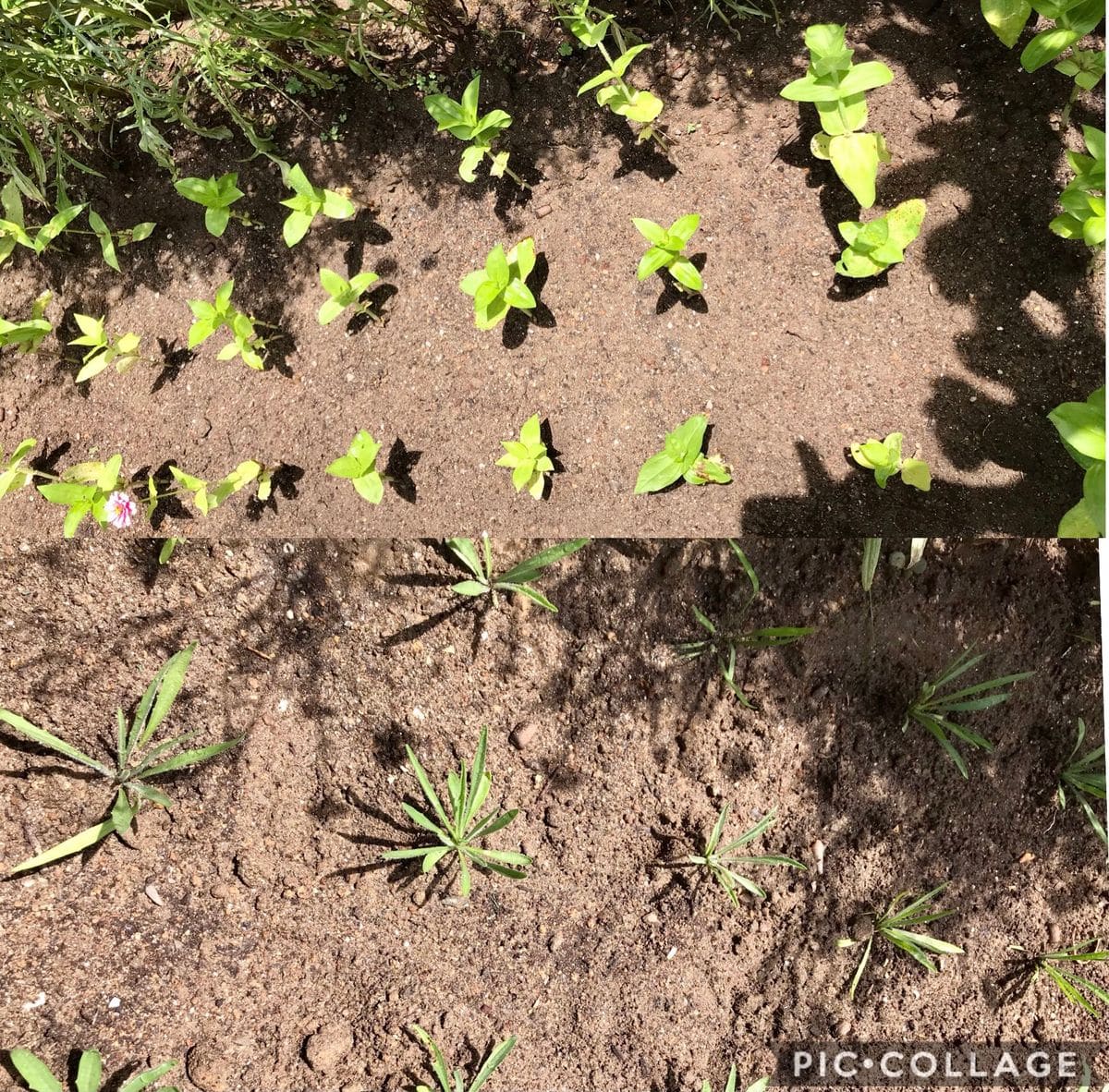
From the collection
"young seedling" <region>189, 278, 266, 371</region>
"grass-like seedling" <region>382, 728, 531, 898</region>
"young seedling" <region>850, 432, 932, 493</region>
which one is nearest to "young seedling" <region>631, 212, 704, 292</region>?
"young seedling" <region>850, 432, 932, 493</region>

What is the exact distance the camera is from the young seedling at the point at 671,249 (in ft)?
5.35

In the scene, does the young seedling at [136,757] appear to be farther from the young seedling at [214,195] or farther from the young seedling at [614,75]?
the young seedling at [614,75]

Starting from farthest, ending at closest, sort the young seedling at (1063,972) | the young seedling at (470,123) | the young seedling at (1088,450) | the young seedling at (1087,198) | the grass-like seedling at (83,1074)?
the young seedling at (1063,972), the young seedling at (470,123), the grass-like seedling at (83,1074), the young seedling at (1087,198), the young seedling at (1088,450)

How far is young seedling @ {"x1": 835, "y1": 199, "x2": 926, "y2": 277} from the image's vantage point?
1603 millimetres

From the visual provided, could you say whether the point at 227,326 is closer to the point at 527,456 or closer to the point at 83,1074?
the point at 527,456

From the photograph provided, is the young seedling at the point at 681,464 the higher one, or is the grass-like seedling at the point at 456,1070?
the young seedling at the point at 681,464

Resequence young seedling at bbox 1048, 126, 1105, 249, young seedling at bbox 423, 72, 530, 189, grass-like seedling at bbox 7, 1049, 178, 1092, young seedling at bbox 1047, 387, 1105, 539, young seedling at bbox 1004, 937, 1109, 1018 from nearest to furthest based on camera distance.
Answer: young seedling at bbox 1047, 387, 1105, 539
young seedling at bbox 1048, 126, 1105, 249
grass-like seedling at bbox 7, 1049, 178, 1092
young seedling at bbox 423, 72, 530, 189
young seedling at bbox 1004, 937, 1109, 1018

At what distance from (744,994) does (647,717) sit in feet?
1.92

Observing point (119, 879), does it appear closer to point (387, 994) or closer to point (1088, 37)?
point (387, 994)

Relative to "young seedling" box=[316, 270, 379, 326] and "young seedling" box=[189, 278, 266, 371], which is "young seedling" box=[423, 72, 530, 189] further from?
"young seedling" box=[189, 278, 266, 371]

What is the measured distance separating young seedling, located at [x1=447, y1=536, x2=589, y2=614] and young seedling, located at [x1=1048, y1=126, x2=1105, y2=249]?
1012mm

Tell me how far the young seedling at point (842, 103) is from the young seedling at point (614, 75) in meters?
0.27

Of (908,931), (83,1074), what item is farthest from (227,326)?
(908,931)

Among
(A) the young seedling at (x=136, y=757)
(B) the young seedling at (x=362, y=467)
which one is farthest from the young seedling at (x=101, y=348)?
(A) the young seedling at (x=136, y=757)
